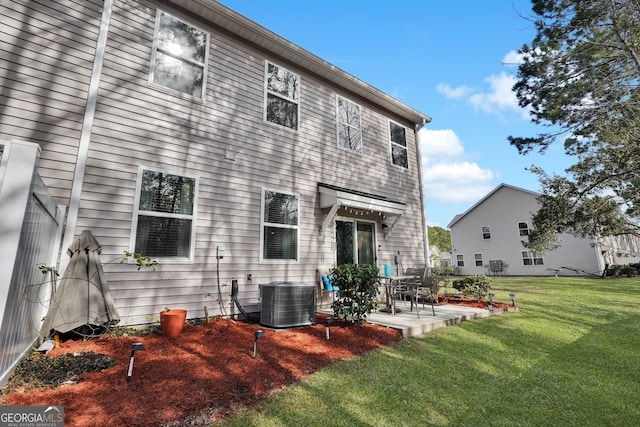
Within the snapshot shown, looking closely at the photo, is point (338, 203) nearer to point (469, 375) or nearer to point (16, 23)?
point (469, 375)

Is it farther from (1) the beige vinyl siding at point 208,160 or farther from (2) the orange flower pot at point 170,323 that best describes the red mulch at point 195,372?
(1) the beige vinyl siding at point 208,160

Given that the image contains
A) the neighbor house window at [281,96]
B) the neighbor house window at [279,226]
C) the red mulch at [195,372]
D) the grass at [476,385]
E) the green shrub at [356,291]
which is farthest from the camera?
the neighbor house window at [281,96]

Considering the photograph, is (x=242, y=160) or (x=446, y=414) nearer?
(x=446, y=414)

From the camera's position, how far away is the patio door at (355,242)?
7813 millimetres

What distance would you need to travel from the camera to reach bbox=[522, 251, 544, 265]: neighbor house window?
22.5 meters

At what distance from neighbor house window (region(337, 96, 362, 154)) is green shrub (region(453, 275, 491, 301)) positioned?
5.07 metres

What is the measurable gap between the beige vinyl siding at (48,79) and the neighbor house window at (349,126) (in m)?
5.67

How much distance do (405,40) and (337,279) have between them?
417 inches

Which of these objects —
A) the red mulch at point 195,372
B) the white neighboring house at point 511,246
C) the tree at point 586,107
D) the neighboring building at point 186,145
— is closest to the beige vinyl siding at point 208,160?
the neighboring building at point 186,145

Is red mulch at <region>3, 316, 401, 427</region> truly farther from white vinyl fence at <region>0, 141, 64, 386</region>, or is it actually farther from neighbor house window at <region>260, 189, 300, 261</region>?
neighbor house window at <region>260, 189, 300, 261</region>

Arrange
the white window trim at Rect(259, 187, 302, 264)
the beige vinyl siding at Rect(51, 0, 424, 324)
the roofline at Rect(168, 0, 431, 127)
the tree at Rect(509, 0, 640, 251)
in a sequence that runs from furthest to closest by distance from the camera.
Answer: the tree at Rect(509, 0, 640, 251), the white window trim at Rect(259, 187, 302, 264), the roofline at Rect(168, 0, 431, 127), the beige vinyl siding at Rect(51, 0, 424, 324)

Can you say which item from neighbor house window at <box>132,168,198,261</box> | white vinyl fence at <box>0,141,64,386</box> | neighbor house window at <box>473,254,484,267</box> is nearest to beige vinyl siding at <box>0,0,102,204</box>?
neighbor house window at <box>132,168,198,261</box>

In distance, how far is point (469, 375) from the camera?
140 inches

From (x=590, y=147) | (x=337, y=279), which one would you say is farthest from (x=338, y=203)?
(x=590, y=147)
